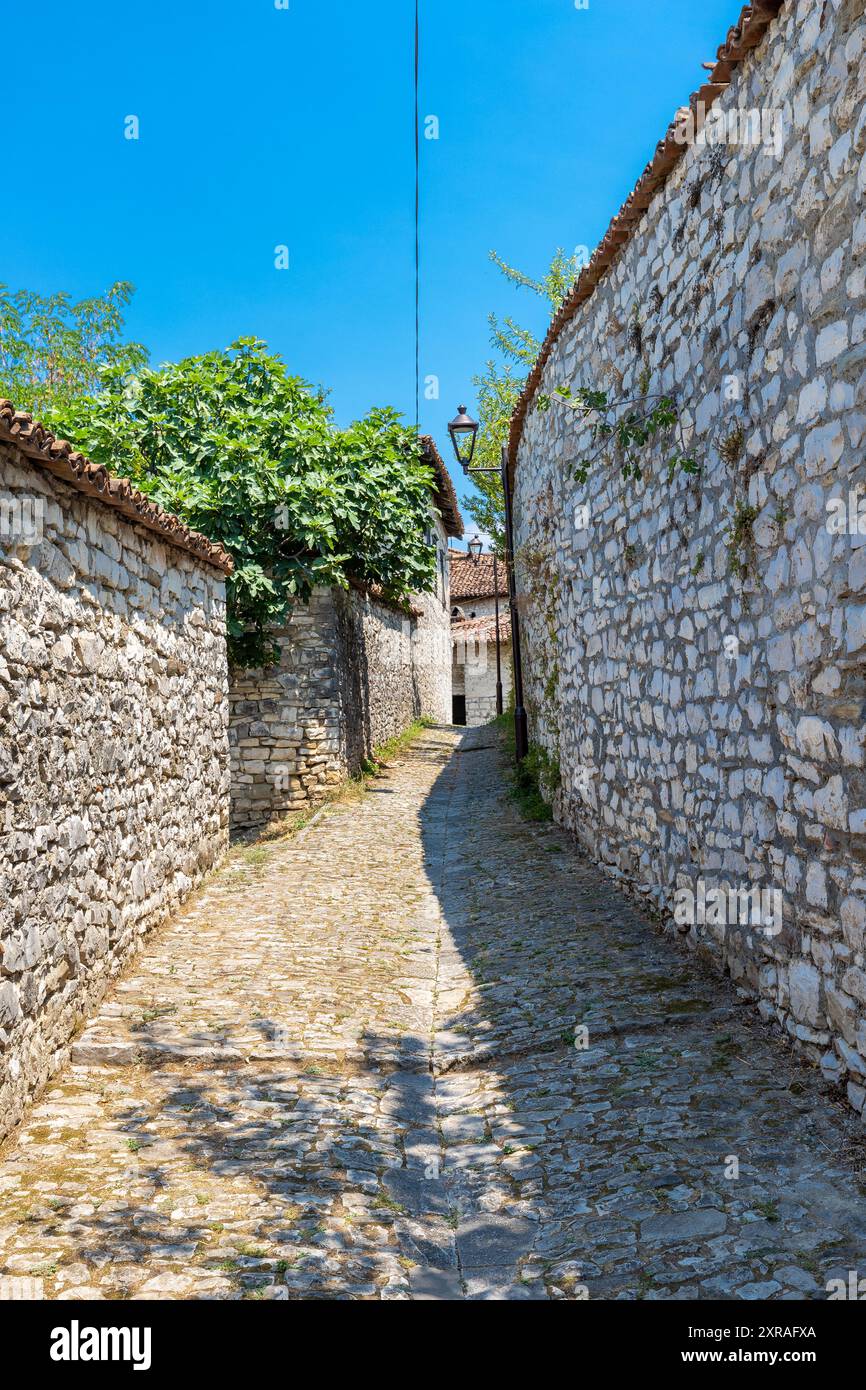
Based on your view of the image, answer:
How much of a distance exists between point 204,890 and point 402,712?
10.9 m

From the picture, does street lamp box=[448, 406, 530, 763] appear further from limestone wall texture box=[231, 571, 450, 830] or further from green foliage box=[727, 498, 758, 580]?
green foliage box=[727, 498, 758, 580]

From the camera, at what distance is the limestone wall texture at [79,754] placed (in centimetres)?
376

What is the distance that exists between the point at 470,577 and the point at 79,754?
103 ft

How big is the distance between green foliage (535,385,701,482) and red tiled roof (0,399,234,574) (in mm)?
2482

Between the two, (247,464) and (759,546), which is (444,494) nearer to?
(247,464)

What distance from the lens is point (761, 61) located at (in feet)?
12.8

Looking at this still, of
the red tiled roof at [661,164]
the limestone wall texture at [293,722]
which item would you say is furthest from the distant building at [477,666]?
the red tiled roof at [661,164]

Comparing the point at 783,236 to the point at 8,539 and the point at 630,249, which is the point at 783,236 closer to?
the point at 630,249

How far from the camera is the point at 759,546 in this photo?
4086 millimetres

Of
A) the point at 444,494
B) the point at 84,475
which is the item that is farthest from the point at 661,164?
the point at 444,494

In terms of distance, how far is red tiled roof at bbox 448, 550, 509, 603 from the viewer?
114ft

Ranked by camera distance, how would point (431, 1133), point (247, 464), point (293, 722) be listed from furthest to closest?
point (293, 722), point (247, 464), point (431, 1133)

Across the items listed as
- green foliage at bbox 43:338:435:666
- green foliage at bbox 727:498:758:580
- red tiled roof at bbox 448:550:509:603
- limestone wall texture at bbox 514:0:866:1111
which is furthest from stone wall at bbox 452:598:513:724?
green foliage at bbox 727:498:758:580
